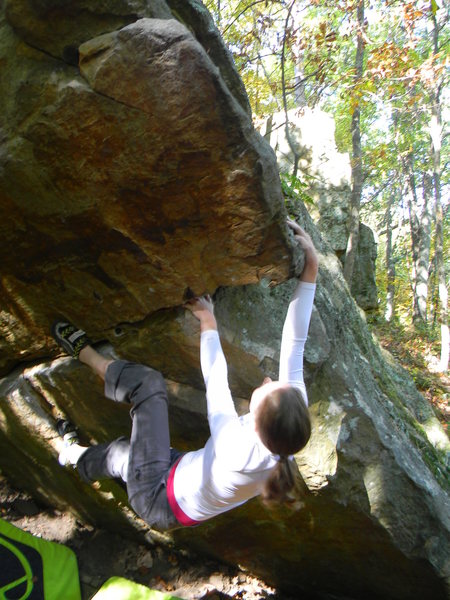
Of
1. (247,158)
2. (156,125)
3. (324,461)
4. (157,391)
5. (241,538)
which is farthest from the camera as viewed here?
(241,538)

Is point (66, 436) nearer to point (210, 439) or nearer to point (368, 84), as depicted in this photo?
point (210, 439)

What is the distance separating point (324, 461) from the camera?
3402 millimetres

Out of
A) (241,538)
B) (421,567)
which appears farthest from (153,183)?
(421,567)

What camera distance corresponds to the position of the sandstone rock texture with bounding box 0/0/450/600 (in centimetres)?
223

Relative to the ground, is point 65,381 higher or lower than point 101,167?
lower

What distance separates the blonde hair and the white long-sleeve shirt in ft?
0.25

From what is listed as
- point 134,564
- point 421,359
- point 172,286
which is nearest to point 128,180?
point 172,286

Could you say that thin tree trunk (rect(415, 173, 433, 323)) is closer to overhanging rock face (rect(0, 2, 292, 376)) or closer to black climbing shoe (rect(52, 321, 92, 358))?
overhanging rock face (rect(0, 2, 292, 376))

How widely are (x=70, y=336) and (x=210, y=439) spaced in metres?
1.47

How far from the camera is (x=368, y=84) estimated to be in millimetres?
7277

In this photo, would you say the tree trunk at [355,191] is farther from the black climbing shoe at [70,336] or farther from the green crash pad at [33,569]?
the green crash pad at [33,569]

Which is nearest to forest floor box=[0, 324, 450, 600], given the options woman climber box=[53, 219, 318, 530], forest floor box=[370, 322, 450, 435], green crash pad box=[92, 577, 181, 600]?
green crash pad box=[92, 577, 181, 600]

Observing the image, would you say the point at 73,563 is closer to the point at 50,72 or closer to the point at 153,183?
the point at 153,183

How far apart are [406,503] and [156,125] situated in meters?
3.60
